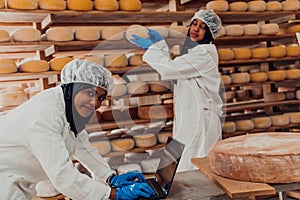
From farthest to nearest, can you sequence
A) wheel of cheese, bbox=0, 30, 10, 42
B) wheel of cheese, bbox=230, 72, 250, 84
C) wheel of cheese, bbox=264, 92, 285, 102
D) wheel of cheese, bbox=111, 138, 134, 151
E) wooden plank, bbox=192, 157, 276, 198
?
wheel of cheese, bbox=264, 92, 285, 102, wheel of cheese, bbox=230, 72, 250, 84, wheel of cheese, bbox=111, 138, 134, 151, wheel of cheese, bbox=0, 30, 10, 42, wooden plank, bbox=192, 157, 276, 198

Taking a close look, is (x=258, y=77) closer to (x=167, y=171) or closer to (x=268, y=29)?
(x=268, y=29)

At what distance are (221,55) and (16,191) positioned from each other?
207 centimetres

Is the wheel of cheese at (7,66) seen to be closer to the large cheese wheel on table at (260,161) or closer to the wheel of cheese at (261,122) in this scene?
the large cheese wheel on table at (260,161)

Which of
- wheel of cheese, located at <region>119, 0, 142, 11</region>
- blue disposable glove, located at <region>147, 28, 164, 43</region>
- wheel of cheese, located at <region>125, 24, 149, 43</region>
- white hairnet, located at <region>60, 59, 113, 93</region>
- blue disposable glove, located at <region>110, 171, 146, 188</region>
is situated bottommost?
blue disposable glove, located at <region>110, 171, 146, 188</region>

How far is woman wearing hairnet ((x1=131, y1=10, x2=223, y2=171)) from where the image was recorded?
236 cm

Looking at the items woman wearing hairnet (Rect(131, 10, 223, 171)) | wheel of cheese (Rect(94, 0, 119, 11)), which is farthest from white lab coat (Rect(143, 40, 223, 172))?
wheel of cheese (Rect(94, 0, 119, 11))

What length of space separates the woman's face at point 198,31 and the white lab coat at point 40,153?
1.30 metres

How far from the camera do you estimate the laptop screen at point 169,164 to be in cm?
127

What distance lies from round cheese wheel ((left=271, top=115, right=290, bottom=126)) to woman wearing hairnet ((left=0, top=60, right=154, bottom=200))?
2061 mm

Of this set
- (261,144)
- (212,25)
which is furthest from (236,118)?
(261,144)

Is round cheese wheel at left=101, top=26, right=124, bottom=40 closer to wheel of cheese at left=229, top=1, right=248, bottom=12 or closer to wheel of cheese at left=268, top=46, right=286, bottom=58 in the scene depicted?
wheel of cheese at left=229, top=1, right=248, bottom=12

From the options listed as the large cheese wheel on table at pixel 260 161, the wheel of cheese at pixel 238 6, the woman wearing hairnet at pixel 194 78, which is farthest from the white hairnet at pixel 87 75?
the wheel of cheese at pixel 238 6

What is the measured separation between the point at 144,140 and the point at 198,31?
0.91 m

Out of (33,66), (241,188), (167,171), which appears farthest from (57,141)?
(33,66)
